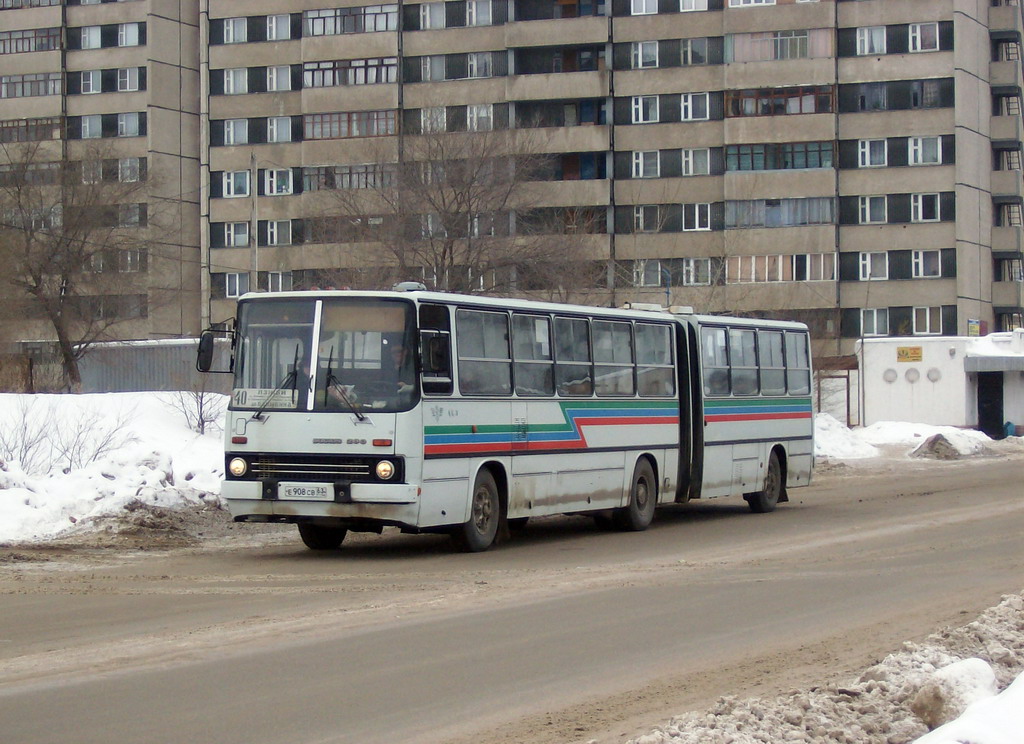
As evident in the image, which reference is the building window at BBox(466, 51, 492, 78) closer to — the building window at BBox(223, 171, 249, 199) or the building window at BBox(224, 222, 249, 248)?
the building window at BBox(223, 171, 249, 199)

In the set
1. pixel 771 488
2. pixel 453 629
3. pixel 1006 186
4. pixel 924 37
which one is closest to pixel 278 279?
pixel 924 37

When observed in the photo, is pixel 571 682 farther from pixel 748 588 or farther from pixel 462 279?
pixel 462 279

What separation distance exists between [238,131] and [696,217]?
25365 mm

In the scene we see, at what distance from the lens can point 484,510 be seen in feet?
56.0

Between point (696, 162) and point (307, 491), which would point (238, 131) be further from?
point (307, 491)

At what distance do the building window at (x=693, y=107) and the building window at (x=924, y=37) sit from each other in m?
10.5

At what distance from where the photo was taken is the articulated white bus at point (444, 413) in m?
15.6

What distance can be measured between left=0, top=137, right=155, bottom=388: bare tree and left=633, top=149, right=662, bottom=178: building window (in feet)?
84.4

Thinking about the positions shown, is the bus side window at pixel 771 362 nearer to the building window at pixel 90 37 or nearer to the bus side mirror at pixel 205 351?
the bus side mirror at pixel 205 351

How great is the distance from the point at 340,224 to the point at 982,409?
2527 cm

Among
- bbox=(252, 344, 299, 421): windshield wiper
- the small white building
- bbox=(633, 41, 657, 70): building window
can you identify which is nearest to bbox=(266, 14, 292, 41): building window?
bbox=(633, 41, 657, 70): building window

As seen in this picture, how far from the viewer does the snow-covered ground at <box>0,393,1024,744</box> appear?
7344 mm

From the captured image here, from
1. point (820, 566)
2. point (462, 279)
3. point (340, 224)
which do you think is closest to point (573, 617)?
point (820, 566)

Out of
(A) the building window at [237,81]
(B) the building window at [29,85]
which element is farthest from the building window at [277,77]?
(B) the building window at [29,85]
